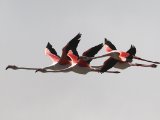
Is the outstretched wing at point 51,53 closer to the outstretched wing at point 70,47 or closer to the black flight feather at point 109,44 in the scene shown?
the outstretched wing at point 70,47

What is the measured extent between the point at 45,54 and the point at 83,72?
6.80 metres

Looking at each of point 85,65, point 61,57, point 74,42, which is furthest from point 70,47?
point 61,57

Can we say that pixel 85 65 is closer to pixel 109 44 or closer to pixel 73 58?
pixel 73 58

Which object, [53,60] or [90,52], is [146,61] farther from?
[53,60]

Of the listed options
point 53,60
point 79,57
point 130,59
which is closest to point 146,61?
point 130,59

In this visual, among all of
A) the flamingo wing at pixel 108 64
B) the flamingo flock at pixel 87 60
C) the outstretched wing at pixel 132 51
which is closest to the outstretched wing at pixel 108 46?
the flamingo flock at pixel 87 60

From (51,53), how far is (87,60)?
689cm

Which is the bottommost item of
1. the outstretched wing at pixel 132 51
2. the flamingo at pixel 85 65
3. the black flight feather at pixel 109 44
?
the flamingo at pixel 85 65

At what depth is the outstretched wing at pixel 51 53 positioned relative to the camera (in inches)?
2553

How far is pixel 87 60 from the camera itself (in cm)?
6012

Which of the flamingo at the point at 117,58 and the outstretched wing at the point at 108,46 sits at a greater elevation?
the outstretched wing at the point at 108,46

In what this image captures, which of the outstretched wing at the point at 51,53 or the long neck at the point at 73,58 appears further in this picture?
the outstretched wing at the point at 51,53

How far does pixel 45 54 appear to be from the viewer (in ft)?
218

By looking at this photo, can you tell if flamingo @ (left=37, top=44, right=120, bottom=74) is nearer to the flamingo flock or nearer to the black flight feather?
the flamingo flock
